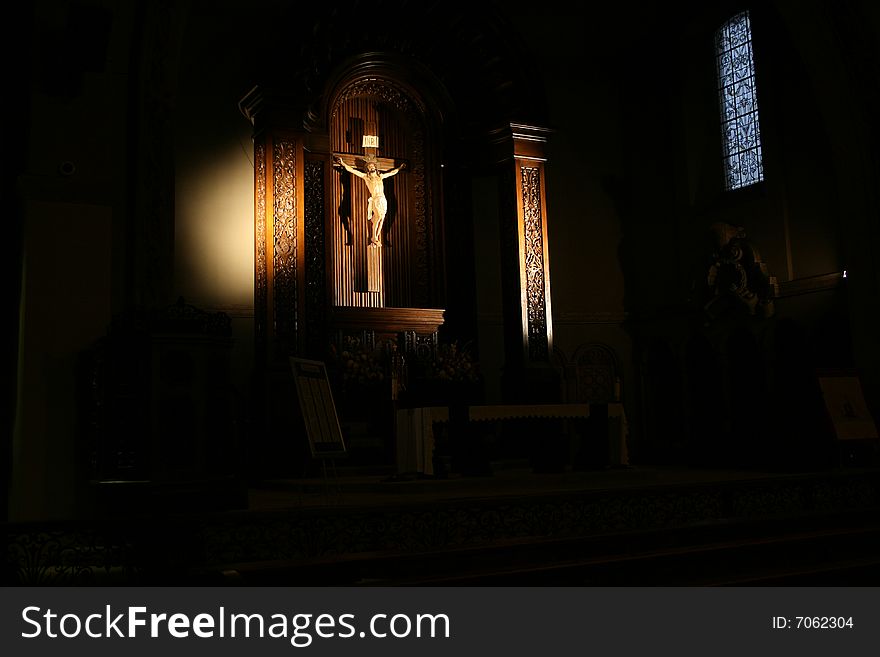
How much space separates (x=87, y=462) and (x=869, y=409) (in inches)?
261

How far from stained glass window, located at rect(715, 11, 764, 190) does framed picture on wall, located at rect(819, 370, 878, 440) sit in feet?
12.3

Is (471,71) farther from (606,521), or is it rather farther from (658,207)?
(606,521)

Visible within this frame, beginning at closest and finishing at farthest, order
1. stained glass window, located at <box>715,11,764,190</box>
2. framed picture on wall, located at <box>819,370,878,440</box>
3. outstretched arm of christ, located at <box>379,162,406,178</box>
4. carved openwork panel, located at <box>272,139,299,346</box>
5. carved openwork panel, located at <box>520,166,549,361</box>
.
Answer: framed picture on wall, located at <box>819,370,878,440</box> < carved openwork panel, located at <box>272,139,299,346</box> < carved openwork panel, located at <box>520,166,549,361</box> < outstretched arm of christ, located at <box>379,162,406,178</box> < stained glass window, located at <box>715,11,764,190</box>

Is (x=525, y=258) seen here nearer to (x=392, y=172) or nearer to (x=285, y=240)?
(x=392, y=172)

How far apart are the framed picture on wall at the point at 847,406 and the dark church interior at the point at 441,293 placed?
35 millimetres

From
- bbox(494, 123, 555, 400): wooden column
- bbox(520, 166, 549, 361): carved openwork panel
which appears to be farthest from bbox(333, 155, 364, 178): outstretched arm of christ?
bbox(520, 166, 549, 361): carved openwork panel

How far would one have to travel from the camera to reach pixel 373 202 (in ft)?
36.0

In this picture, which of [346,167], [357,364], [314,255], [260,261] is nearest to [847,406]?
[357,364]

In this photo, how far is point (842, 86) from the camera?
9164 millimetres

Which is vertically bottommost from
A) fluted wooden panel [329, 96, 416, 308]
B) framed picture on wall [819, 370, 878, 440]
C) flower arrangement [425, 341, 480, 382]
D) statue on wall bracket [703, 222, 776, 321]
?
framed picture on wall [819, 370, 878, 440]

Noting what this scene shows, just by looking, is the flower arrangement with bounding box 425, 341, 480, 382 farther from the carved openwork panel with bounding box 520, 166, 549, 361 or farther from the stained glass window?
the stained glass window

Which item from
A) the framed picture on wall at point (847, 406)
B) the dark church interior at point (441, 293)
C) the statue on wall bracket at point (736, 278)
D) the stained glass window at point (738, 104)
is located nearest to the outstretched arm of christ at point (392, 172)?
the dark church interior at point (441, 293)

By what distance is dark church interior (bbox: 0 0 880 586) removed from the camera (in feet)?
18.6

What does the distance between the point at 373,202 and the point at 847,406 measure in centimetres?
574
